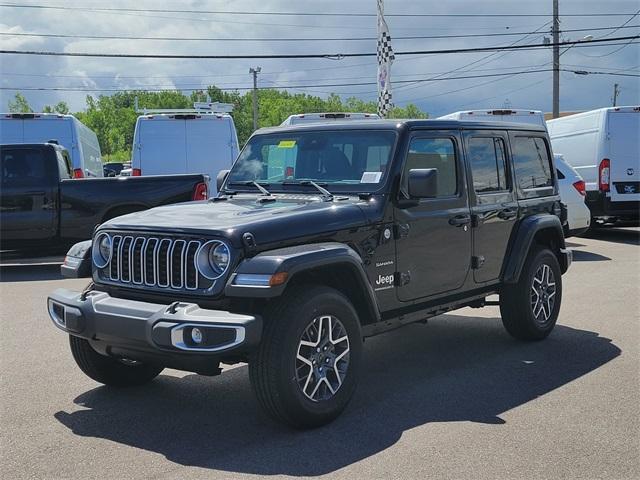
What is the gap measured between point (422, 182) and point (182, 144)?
10.2m

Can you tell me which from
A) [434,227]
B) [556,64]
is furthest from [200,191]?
[556,64]

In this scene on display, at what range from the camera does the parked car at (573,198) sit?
1345 centimetres

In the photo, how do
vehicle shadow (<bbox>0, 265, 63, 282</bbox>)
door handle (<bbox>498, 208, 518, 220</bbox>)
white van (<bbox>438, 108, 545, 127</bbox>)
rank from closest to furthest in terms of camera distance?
door handle (<bbox>498, 208, 518, 220</bbox>) → vehicle shadow (<bbox>0, 265, 63, 282</bbox>) → white van (<bbox>438, 108, 545, 127</bbox>)

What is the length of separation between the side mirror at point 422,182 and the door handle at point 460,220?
644mm

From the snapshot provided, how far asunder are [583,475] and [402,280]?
1896 mm

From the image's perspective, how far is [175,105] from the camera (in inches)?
4594

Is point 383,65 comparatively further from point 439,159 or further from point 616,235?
point 439,159

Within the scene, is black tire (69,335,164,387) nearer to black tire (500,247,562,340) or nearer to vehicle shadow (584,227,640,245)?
black tire (500,247,562,340)

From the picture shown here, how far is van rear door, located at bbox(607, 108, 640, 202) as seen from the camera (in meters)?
15.4

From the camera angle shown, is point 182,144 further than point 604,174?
No

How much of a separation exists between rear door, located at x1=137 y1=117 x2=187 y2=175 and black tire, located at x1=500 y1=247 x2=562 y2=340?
9190 mm

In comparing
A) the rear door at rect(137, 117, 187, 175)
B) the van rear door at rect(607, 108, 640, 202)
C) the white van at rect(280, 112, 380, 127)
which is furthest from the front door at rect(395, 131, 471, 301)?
the van rear door at rect(607, 108, 640, 202)

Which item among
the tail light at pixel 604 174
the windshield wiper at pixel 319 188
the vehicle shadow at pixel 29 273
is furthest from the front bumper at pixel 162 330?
the tail light at pixel 604 174

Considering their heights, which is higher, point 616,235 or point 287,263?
point 287,263
